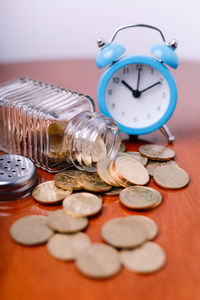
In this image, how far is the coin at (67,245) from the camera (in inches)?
26.7

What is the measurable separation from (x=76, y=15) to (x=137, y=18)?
328mm

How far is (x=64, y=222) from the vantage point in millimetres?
753

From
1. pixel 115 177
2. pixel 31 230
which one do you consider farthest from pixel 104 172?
pixel 31 230

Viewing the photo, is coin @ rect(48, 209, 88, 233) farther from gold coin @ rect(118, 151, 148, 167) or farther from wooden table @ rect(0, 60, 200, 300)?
gold coin @ rect(118, 151, 148, 167)

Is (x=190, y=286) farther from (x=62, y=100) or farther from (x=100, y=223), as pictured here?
(x=62, y=100)

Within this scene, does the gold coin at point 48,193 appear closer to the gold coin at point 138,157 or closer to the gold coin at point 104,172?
the gold coin at point 104,172

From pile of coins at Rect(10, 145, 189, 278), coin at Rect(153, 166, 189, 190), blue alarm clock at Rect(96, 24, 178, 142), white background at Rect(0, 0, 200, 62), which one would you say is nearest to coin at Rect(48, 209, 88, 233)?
pile of coins at Rect(10, 145, 189, 278)

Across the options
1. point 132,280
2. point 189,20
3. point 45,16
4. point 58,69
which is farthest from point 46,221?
point 189,20

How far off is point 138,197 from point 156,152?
0.24 meters

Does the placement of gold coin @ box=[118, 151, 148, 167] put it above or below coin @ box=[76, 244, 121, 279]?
below

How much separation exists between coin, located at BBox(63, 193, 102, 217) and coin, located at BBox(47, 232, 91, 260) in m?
0.06

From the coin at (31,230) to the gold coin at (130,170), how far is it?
0.71 feet

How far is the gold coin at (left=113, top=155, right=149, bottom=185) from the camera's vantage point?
2.96 ft

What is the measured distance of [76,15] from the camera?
212 cm
